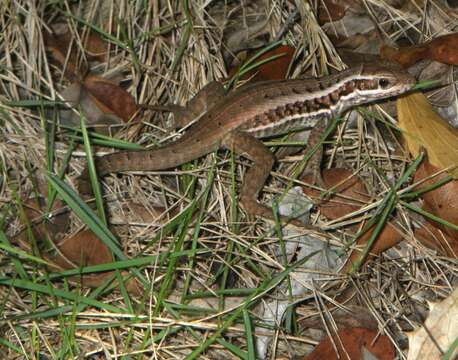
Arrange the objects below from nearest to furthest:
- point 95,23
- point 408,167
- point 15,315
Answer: point 15,315, point 408,167, point 95,23

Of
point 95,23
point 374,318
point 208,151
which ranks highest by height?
point 95,23

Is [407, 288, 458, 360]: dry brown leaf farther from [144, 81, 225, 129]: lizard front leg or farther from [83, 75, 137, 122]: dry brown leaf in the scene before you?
[83, 75, 137, 122]: dry brown leaf

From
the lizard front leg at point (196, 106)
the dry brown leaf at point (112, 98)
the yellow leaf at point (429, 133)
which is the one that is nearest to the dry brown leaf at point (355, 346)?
the yellow leaf at point (429, 133)

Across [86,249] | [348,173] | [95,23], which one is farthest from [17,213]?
[348,173]

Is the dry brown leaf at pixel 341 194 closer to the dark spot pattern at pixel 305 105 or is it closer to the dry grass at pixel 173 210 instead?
the dry grass at pixel 173 210

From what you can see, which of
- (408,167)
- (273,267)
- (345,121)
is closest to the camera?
(273,267)

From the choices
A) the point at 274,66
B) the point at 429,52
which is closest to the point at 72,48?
the point at 274,66

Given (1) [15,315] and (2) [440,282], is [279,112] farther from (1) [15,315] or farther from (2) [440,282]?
(1) [15,315]
